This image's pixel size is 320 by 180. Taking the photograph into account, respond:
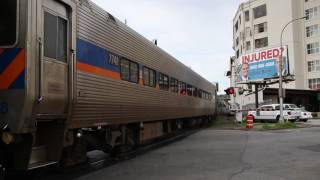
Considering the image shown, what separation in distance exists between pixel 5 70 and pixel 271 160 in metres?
8.37

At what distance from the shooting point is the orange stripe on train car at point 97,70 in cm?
988

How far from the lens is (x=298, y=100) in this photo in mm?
73562

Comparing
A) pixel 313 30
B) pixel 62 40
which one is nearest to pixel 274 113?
pixel 62 40

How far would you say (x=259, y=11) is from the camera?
86.1 meters

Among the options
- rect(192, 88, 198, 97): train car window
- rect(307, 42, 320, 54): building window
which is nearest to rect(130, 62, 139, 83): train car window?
rect(192, 88, 198, 97): train car window

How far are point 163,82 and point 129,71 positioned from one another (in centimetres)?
479

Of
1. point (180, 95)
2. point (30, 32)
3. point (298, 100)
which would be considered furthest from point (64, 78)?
point (298, 100)

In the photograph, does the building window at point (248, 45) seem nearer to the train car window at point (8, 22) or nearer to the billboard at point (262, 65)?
the billboard at point (262, 65)

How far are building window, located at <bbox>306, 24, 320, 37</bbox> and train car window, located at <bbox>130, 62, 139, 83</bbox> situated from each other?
68841 millimetres

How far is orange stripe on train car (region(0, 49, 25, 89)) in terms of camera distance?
7539 millimetres

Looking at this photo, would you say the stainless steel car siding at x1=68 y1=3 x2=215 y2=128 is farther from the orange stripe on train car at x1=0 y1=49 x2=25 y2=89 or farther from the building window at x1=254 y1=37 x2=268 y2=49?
the building window at x1=254 y1=37 x2=268 y2=49

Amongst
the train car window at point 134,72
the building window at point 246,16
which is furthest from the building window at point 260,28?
the train car window at point 134,72

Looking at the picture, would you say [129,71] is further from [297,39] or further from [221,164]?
[297,39]

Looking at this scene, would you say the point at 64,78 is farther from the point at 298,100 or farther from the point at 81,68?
the point at 298,100
